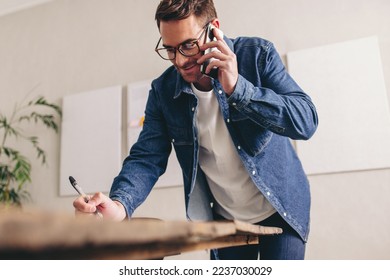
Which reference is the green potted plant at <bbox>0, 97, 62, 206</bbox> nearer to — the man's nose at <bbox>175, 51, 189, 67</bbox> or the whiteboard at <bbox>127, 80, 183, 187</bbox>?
the whiteboard at <bbox>127, 80, 183, 187</bbox>

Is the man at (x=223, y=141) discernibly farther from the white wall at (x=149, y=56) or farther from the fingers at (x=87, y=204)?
the white wall at (x=149, y=56)

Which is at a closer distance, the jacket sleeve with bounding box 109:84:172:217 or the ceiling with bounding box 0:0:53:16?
the jacket sleeve with bounding box 109:84:172:217

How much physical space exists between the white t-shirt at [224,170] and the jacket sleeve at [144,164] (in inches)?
5.0

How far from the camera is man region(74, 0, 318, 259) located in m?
0.92

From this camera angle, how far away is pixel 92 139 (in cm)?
279

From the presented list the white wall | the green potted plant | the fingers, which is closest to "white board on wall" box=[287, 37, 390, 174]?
the white wall

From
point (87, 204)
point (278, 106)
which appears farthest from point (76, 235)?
point (278, 106)

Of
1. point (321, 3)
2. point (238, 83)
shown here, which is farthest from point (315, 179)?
point (238, 83)

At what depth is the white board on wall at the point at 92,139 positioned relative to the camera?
2676 millimetres

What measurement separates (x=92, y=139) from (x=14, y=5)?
5.35 ft

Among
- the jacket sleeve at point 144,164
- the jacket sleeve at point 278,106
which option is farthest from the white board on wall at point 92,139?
the jacket sleeve at point 278,106

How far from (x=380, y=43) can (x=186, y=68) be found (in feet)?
5.39

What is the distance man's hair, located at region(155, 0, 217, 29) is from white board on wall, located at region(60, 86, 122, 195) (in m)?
1.78

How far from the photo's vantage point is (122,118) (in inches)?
107
